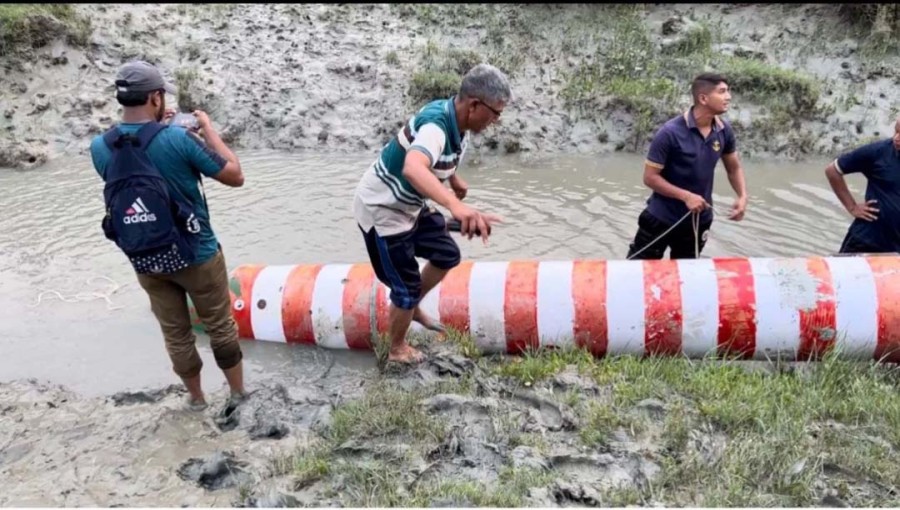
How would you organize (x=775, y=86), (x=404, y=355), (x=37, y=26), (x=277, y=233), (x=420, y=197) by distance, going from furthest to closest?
(x=37, y=26) → (x=775, y=86) → (x=277, y=233) → (x=404, y=355) → (x=420, y=197)

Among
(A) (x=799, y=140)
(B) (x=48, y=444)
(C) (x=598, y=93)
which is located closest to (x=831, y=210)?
(A) (x=799, y=140)

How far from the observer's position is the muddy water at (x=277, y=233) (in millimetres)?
4594

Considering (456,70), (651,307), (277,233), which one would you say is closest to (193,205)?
(651,307)

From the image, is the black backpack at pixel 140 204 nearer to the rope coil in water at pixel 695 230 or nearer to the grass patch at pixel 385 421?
the grass patch at pixel 385 421

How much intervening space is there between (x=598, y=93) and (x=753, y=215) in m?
3.30

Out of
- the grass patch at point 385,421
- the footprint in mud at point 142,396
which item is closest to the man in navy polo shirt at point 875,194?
the grass patch at point 385,421

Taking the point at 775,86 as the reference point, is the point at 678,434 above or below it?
below

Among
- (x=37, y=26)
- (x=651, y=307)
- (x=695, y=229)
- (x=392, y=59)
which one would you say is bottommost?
(x=651, y=307)

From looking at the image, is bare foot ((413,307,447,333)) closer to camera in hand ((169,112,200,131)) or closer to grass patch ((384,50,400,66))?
camera in hand ((169,112,200,131))

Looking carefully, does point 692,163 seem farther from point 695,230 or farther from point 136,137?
point 136,137

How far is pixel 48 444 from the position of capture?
11.4ft

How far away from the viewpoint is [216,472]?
306cm

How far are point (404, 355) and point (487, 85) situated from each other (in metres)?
1.72

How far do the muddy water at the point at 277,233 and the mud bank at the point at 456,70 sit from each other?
0.63 metres
